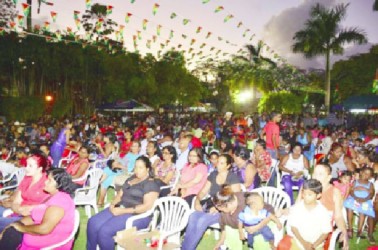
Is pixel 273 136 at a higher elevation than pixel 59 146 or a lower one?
higher

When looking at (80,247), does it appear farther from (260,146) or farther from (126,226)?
(260,146)

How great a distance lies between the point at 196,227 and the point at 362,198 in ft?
7.86

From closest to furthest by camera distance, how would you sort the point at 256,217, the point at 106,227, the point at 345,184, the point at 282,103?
1. the point at 256,217
2. the point at 106,227
3. the point at 345,184
4. the point at 282,103

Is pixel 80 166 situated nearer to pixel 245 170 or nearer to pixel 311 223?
pixel 245 170

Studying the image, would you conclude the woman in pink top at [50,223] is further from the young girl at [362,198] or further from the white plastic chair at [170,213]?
the young girl at [362,198]

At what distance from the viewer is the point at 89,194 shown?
20.0ft

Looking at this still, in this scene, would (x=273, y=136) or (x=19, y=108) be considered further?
(x=19, y=108)

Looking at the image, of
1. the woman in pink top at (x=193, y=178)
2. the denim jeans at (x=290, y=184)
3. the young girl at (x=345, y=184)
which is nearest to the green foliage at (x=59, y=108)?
the woman in pink top at (x=193, y=178)

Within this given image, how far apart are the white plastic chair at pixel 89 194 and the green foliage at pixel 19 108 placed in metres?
13.1

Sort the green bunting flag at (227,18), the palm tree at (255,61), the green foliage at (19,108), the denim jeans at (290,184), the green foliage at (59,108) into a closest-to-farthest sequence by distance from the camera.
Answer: the denim jeans at (290,184)
the green bunting flag at (227,18)
the green foliage at (19,108)
the green foliage at (59,108)
the palm tree at (255,61)

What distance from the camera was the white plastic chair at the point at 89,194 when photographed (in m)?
5.91

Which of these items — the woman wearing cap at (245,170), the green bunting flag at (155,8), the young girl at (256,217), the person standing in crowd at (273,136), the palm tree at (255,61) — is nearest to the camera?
the young girl at (256,217)

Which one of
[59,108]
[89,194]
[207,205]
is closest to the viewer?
[207,205]

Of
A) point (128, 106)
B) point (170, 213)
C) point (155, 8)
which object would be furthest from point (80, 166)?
point (128, 106)
